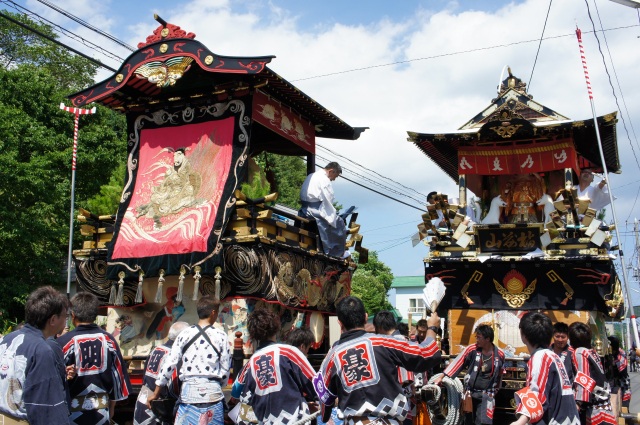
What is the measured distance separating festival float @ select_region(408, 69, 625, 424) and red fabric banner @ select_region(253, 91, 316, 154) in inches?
96.2

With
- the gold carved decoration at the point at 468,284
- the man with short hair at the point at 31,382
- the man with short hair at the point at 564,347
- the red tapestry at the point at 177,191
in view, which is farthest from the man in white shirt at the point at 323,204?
the man with short hair at the point at 31,382

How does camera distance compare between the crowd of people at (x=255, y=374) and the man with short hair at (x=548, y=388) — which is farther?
the man with short hair at (x=548, y=388)

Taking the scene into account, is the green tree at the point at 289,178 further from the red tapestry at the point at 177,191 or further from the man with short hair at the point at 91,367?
the man with short hair at the point at 91,367

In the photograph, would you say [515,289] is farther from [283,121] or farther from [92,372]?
[92,372]

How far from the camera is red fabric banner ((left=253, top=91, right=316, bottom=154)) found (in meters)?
10.3

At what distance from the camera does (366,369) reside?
486 cm

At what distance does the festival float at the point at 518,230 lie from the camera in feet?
38.1

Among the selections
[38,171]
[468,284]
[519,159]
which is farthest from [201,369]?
[38,171]

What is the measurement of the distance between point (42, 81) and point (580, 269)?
17744 mm

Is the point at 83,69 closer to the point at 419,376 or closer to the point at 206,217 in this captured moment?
the point at 206,217

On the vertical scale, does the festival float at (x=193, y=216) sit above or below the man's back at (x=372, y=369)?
above

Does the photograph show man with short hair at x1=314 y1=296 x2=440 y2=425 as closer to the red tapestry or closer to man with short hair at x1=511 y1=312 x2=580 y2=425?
man with short hair at x1=511 y1=312 x2=580 y2=425

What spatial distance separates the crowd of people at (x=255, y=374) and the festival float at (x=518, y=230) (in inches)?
197

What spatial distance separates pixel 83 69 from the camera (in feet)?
91.0
